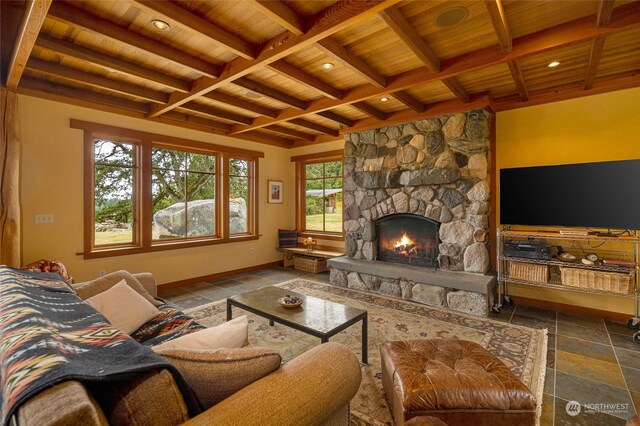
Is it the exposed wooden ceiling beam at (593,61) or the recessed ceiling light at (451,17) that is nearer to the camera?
the recessed ceiling light at (451,17)

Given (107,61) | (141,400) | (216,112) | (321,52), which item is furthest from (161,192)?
(141,400)

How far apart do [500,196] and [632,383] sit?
2.18m

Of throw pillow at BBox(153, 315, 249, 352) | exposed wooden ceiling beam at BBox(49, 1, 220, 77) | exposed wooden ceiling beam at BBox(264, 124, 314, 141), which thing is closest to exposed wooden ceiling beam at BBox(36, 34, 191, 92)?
exposed wooden ceiling beam at BBox(49, 1, 220, 77)

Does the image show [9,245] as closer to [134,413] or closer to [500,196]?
[134,413]

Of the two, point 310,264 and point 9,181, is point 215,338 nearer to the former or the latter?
point 9,181

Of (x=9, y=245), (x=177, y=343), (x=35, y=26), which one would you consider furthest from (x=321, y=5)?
(x=9, y=245)

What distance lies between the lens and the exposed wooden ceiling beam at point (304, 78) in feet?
9.34

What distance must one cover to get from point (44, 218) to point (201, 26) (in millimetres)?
3089

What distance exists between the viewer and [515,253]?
347cm

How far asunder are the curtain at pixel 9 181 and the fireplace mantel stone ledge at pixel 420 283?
3.80 metres

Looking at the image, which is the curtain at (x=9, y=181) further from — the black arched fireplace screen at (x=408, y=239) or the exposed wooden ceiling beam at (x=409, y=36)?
the black arched fireplace screen at (x=408, y=239)

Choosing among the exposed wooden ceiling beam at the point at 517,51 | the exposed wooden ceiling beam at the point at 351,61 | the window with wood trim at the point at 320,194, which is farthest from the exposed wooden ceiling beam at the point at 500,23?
the window with wood trim at the point at 320,194

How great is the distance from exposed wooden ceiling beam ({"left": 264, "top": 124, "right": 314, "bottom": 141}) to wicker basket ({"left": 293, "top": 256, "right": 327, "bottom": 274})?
241 cm

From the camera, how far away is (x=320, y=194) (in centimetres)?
605
